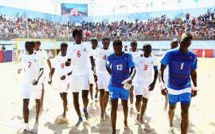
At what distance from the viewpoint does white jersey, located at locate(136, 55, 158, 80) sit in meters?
6.84

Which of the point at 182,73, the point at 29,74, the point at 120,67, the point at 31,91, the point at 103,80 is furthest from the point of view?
the point at 103,80

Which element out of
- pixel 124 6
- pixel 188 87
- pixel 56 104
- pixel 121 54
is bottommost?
pixel 56 104

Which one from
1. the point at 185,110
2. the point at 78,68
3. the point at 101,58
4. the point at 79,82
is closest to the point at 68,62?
the point at 78,68

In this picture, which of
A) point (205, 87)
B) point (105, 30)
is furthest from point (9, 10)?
point (205, 87)

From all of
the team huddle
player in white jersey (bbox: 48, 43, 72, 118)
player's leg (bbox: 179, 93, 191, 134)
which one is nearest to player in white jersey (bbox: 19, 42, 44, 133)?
the team huddle

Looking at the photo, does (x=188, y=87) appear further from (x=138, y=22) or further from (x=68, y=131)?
(x=138, y=22)

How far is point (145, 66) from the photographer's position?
686cm

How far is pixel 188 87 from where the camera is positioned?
16.9 feet

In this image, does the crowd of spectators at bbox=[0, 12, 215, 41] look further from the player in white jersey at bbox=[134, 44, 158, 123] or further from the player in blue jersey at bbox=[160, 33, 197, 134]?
the player in blue jersey at bbox=[160, 33, 197, 134]

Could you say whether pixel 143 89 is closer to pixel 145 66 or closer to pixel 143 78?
pixel 143 78

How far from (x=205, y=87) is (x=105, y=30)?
32.6 meters

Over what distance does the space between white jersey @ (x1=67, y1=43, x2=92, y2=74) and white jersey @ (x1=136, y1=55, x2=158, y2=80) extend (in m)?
1.27

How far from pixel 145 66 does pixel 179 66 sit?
5.90ft

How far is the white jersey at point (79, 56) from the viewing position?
22.2ft
